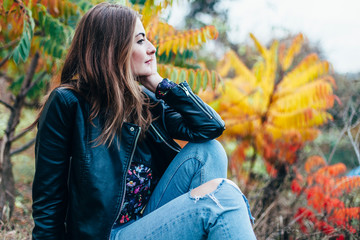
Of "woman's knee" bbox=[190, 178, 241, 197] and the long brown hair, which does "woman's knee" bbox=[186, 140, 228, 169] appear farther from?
the long brown hair

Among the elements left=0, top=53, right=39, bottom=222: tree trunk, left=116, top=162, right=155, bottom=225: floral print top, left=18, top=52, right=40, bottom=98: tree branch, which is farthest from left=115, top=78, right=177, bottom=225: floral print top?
left=18, top=52, right=40, bottom=98: tree branch

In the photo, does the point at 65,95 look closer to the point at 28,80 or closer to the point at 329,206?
the point at 28,80

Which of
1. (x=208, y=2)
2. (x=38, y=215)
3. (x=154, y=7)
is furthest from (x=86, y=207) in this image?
(x=208, y=2)

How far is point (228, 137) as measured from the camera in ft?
16.4

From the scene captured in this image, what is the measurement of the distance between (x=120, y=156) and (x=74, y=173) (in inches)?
8.9

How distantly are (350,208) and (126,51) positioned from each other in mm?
2255

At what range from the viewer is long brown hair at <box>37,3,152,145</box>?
64.8 inches

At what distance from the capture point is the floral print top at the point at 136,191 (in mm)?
1750

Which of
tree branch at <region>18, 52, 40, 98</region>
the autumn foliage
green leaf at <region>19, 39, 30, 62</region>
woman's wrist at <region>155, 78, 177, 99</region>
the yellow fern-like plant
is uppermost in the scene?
green leaf at <region>19, 39, 30, 62</region>

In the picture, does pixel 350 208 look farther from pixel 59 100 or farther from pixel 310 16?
pixel 310 16

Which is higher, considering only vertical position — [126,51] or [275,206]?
[126,51]

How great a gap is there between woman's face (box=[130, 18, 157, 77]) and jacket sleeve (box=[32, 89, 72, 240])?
49 cm

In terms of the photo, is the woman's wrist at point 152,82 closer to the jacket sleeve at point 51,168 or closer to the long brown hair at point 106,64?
the long brown hair at point 106,64

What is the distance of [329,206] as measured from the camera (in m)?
2.86
